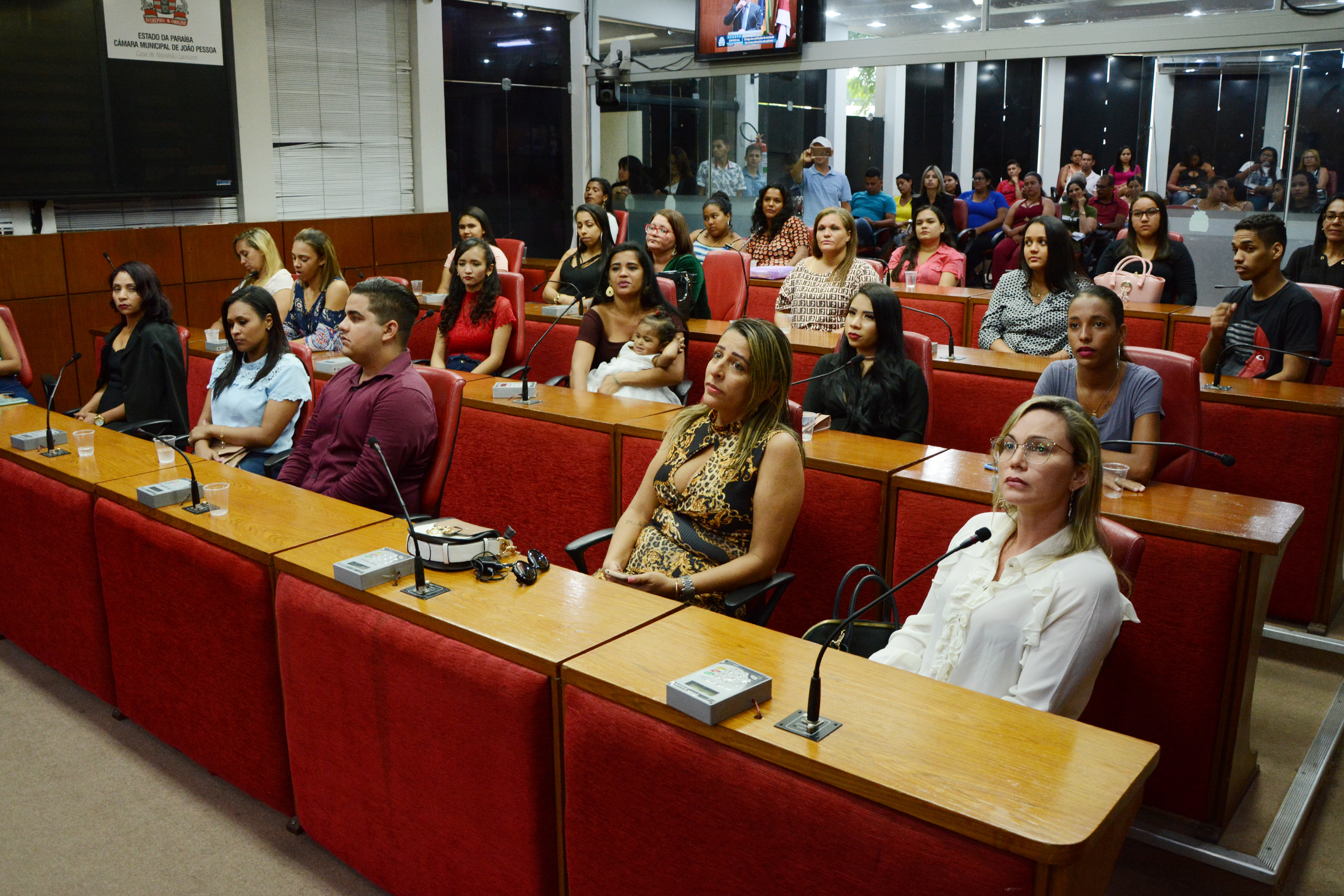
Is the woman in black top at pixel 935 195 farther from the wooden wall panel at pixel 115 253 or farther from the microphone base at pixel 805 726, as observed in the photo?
the microphone base at pixel 805 726

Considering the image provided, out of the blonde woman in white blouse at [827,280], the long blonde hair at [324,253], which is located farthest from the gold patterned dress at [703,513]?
the long blonde hair at [324,253]

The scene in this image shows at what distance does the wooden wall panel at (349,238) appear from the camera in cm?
795

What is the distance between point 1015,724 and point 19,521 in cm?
278

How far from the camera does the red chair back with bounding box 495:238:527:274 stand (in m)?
7.30

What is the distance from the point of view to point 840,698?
1.62m

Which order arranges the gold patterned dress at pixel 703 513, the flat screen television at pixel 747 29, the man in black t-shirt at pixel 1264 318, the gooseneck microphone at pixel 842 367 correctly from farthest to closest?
the flat screen television at pixel 747 29, the man in black t-shirt at pixel 1264 318, the gooseneck microphone at pixel 842 367, the gold patterned dress at pixel 703 513

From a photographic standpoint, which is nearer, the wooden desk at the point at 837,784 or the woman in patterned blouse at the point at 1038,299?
the wooden desk at the point at 837,784

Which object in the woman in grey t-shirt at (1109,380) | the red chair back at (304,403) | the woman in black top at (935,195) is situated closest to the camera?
the woman in grey t-shirt at (1109,380)

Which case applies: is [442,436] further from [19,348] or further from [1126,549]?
[19,348]

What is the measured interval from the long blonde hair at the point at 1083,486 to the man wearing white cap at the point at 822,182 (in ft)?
22.1

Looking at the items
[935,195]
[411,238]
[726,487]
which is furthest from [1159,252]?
[411,238]

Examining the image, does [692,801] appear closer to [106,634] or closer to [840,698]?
Result: [840,698]

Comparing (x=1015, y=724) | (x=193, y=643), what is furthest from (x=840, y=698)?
(x=193, y=643)

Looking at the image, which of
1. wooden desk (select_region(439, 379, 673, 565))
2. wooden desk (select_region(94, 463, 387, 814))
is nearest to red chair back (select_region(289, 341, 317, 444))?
wooden desk (select_region(439, 379, 673, 565))
